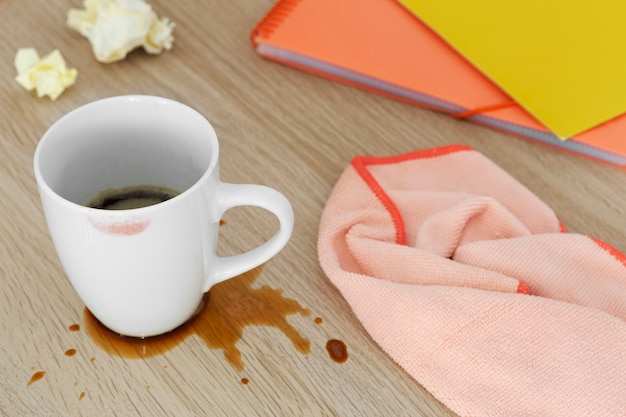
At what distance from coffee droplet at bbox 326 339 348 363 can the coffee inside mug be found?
152 millimetres

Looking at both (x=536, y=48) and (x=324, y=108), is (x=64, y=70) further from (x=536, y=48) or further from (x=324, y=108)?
(x=536, y=48)

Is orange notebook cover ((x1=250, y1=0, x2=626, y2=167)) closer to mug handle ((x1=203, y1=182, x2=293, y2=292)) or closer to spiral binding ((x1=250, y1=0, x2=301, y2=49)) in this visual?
spiral binding ((x1=250, y1=0, x2=301, y2=49))

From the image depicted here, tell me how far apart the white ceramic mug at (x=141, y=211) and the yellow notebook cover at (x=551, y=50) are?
0.35 meters

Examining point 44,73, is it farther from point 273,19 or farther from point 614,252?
point 614,252

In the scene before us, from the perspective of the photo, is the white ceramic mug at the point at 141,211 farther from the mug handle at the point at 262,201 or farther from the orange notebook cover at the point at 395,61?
the orange notebook cover at the point at 395,61

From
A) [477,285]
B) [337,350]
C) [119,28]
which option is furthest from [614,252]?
[119,28]

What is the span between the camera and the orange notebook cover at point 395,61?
2.44ft

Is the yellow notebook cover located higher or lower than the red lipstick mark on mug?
higher

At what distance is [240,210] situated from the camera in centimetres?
65

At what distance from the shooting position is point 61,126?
51 centimetres

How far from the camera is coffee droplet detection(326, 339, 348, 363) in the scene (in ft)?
1.83

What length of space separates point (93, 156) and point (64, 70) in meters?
0.24

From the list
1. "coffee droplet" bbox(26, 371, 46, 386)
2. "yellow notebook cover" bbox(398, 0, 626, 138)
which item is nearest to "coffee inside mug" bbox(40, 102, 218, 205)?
"coffee droplet" bbox(26, 371, 46, 386)

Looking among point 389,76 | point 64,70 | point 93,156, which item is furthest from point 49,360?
point 389,76
